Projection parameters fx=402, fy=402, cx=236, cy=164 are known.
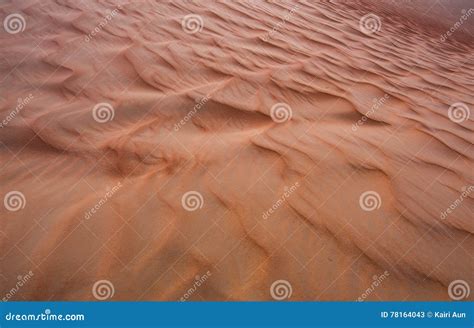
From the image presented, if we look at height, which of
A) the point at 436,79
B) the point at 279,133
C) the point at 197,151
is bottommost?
the point at 197,151

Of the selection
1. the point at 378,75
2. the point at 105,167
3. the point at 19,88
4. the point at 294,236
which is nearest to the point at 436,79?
the point at 378,75

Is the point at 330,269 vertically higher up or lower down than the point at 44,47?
higher up

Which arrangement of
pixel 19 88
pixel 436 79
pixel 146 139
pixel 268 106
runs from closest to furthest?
pixel 146 139, pixel 268 106, pixel 19 88, pixel 436 79

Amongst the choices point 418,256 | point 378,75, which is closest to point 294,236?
point 418,256

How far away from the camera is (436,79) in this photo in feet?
12.1

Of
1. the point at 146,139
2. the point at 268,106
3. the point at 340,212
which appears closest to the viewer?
the point at 340,212

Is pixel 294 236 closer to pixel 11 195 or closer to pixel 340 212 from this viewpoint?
pixel 340 212

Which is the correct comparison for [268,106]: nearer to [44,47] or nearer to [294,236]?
[294,236]

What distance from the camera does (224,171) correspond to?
2.19 metres

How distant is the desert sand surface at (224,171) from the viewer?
181 centimetres

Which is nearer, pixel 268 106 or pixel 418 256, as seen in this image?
pixel 418 256

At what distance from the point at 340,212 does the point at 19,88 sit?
247cm

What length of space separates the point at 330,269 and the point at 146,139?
1.31 metres

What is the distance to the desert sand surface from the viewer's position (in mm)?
1814
